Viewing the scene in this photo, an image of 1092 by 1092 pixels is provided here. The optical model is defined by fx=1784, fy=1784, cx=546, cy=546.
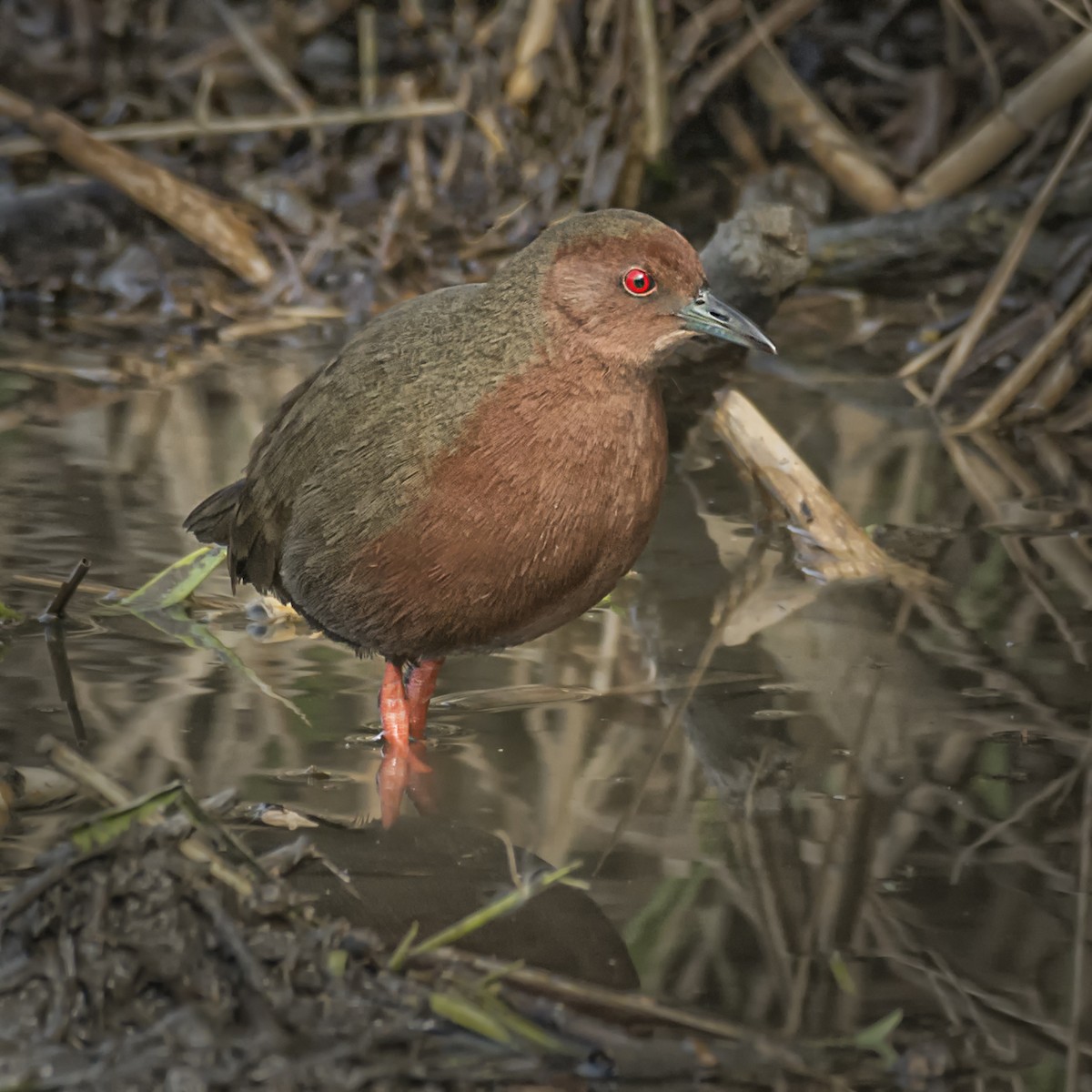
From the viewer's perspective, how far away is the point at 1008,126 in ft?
24.3

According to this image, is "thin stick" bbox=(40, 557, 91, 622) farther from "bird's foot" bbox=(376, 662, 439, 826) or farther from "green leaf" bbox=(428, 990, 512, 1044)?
"green leaf" bbox=(428, 990, 512, 1044)

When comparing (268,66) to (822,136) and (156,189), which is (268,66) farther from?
(822,136)

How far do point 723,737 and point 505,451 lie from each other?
93 centimetres

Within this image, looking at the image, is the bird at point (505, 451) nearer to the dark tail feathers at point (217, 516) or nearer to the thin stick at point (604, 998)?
the dark tail feathers at point (217, 516)

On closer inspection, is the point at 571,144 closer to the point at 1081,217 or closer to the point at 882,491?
the point at 1081,217

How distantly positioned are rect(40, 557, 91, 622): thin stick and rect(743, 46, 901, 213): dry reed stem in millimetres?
4480

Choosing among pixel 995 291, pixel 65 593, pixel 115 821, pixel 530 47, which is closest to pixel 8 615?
pixel 65 593

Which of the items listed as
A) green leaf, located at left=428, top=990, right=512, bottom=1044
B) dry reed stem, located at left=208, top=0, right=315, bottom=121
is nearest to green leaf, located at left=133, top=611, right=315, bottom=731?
green leaf, located at left=428, top=990, right=512, bottom=1044

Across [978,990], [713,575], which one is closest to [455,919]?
[978,990]

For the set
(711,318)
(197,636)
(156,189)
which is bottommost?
(156,189)

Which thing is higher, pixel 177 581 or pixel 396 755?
pixel 396 755

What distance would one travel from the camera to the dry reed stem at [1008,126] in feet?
22.9

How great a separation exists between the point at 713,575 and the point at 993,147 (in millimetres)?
3387

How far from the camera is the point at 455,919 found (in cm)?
311
